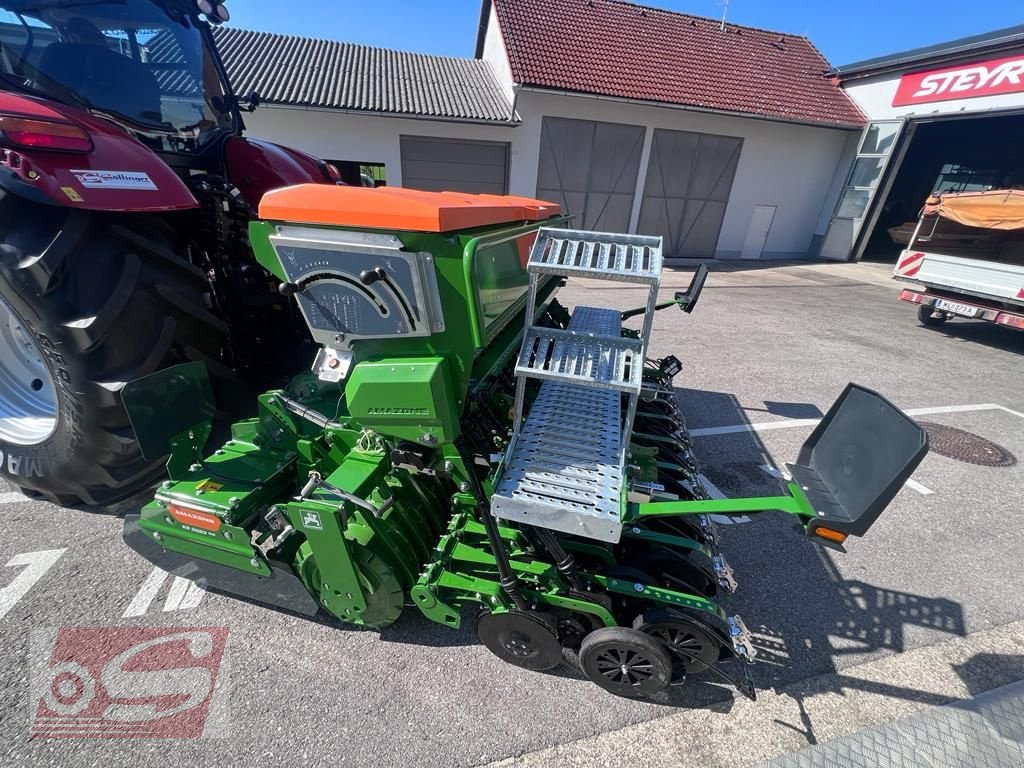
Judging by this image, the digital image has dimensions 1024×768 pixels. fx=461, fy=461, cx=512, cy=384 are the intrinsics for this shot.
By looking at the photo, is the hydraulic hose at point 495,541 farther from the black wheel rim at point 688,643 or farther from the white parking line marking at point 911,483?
the white parking line marking at point 911,483

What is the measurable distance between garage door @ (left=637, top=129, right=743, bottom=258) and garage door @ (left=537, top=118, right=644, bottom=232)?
540mm

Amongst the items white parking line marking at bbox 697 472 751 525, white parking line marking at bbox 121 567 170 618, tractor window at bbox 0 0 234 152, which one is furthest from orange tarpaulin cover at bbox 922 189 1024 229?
white parking line marking at bbox 121 567 170 618

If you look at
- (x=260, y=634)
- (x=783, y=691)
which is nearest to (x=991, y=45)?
(x=783, y=691)

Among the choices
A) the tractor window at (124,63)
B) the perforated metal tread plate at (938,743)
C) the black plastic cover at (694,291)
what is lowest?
the perforated metal tread plate at (938,743)

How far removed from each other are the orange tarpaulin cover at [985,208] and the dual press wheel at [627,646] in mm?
8724

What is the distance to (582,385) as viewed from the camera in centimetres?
184

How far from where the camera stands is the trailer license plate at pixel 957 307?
6508 millimetres

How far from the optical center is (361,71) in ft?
38.2

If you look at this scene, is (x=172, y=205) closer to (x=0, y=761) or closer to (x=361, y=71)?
(x=0, y=761)

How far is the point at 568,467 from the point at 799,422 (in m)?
3.30

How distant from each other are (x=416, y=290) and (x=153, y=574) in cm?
201

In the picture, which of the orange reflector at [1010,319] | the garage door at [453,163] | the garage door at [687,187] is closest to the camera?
the orange reflector at [1010,319]

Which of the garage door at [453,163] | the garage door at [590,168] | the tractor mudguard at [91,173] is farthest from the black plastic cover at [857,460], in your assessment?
the garage door at [453,163]

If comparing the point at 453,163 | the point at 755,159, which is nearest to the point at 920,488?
the point at 453,163
